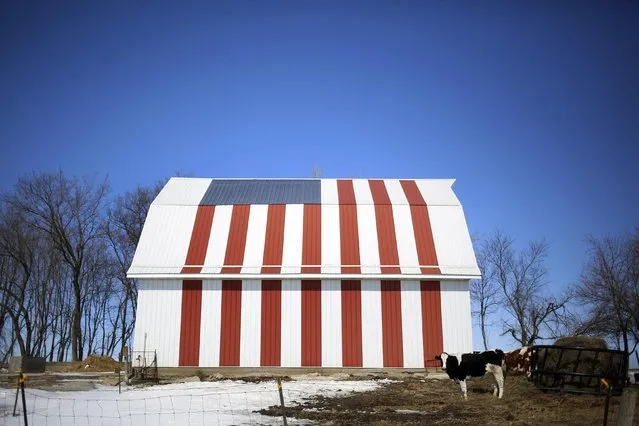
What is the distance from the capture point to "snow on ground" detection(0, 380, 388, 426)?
14.2 m

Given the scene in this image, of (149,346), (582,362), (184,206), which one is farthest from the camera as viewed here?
(184,206)

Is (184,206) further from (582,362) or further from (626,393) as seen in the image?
(626,393)

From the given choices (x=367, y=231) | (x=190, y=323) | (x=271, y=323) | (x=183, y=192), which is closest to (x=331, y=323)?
(x=271, y=323)

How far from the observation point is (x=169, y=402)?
55.7 feet

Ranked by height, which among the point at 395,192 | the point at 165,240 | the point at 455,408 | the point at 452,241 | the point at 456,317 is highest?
the point at 395,192

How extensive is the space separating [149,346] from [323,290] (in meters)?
8.62

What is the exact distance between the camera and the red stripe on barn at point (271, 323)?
86.6 ft

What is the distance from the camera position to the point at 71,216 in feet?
142

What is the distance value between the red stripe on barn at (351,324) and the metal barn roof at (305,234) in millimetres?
790

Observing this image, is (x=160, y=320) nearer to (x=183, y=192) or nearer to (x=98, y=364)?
(x=98, y=364)

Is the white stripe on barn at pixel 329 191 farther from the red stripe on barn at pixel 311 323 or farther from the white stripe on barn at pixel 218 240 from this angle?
the red stripe on barn at pixel 311 323

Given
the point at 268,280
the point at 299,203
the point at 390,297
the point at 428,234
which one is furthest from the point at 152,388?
the point at 428,234

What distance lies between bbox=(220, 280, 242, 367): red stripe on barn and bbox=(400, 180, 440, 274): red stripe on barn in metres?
9.11

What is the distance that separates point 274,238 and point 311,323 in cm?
513
